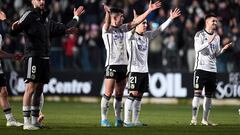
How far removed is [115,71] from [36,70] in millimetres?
2483

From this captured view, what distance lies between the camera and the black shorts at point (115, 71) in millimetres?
19656

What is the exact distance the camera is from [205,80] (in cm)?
2130

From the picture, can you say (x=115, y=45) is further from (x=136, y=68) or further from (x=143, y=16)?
(x=143, y=16)

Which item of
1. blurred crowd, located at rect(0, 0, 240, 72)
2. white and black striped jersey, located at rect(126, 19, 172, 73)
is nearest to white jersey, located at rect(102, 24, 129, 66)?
white and black striped jersey, located at rect(126, 19, 172, 73)

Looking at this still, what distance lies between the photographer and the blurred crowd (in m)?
31.5

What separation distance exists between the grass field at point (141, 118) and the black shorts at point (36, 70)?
1.15m

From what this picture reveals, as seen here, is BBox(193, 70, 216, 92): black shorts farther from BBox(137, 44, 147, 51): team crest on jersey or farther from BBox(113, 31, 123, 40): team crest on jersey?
BBox(113, 31, 123, 40): team crest on jersey

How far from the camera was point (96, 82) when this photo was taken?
33.3 metres

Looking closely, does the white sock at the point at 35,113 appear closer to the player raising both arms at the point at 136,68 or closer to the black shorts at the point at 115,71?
the black shorts at the point at 115,71

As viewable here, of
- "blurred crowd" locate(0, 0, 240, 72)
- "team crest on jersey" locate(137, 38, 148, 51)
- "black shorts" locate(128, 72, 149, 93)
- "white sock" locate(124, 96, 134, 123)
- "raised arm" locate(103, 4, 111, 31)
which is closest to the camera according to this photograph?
"raised arm" locate(103, 4, 111, 31)

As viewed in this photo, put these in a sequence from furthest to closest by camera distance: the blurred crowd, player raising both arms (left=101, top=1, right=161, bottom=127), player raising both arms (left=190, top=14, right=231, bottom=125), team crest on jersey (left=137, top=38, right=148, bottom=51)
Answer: the blurred crowd
player raising both arms (left=190, top=14, right=231, bottom=125)
team crest on jersey (left=137, top=38, right=148, bottom=51)
player raising both arms (left=101, top=1, right=161, bottom=127)

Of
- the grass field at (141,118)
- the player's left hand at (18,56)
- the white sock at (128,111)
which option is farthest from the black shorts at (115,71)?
the player's left hand at (18,56)

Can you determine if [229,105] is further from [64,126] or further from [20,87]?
[64,126]

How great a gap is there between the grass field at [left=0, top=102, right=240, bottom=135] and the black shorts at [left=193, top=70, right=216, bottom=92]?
1025 mm
